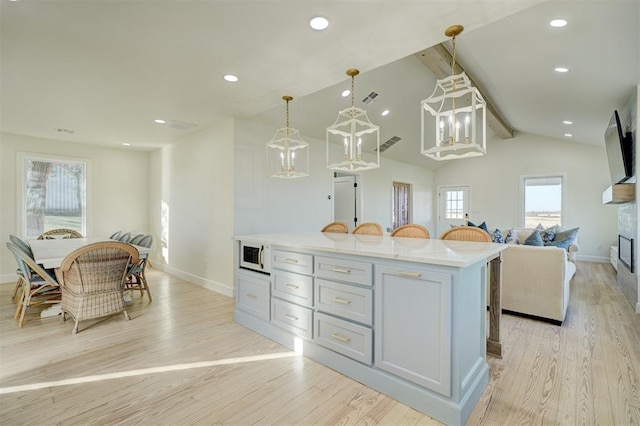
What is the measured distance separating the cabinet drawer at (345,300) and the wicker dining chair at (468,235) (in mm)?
1292

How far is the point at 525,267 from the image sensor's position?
11.1 feet

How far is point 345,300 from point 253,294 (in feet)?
4.05

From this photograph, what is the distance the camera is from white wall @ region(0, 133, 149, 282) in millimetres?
5105

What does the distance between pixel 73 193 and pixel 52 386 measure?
496 centimetres

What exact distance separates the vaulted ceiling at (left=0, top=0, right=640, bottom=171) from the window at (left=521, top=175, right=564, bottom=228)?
10.5ft

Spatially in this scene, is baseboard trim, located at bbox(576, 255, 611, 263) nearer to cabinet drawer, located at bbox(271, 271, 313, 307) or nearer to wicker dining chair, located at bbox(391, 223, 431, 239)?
wicker dining chair, located at bbox(391, 223, 431, 239)

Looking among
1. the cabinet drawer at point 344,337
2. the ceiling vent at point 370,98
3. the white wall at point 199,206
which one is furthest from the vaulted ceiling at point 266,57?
the cabinet drawer at point 344,337

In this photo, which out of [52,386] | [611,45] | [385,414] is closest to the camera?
[385,414]

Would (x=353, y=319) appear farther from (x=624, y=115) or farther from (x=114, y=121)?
(x=624, y=115)

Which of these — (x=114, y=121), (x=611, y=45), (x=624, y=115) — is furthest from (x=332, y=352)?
(x=624, y=115)

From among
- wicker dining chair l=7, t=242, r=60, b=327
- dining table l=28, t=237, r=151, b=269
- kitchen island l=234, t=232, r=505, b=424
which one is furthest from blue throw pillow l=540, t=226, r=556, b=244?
wicker dining chair l=7, t=242, r=60, b=327

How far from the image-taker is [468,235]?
9.48 ft

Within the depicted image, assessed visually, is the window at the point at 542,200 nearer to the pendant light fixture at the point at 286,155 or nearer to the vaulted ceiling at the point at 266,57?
the vaulted ceiling at the point at 266,57

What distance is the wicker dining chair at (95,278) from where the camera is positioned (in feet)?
9.81
